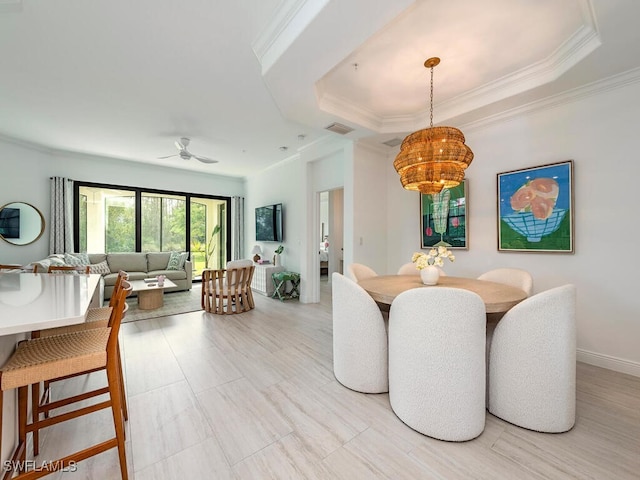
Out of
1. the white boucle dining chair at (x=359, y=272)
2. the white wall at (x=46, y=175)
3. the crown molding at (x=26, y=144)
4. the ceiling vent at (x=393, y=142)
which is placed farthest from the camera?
the white wall at (x=46, y=175)

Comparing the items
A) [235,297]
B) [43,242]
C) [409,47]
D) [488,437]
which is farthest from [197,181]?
[488,437]

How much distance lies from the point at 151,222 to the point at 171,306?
9.00 ft

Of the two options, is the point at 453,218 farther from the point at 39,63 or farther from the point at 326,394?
the point at 39,63

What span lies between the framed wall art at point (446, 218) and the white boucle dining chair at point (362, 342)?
1789mm

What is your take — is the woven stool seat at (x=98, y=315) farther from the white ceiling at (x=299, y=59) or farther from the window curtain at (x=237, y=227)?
the window curtain at (x=237, y=227)

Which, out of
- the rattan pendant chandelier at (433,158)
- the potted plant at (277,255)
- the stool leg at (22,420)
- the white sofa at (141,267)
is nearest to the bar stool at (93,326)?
the stool leg at (22,420)

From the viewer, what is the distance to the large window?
5.67 metres

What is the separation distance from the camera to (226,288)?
13.8ft

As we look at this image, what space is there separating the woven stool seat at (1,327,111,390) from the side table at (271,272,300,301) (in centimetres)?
361

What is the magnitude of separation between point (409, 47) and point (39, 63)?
347cm

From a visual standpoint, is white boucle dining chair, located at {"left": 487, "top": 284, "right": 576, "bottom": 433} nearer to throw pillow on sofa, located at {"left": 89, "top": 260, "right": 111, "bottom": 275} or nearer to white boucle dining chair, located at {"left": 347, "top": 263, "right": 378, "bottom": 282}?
white boucle dining chair, located at {"left": 347, "top": 263, "right": 378, "bottom": 282}

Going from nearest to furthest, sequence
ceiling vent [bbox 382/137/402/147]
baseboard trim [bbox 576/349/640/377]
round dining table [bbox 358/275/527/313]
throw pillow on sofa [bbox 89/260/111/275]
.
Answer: round dining table [bbox 358/275/527/313] < baseboard trim [bbox 576/349/640/377] < ceiling vent [bbox 382/137/402/147] < throw pillow on sofa [bbox 89/260/111/275]

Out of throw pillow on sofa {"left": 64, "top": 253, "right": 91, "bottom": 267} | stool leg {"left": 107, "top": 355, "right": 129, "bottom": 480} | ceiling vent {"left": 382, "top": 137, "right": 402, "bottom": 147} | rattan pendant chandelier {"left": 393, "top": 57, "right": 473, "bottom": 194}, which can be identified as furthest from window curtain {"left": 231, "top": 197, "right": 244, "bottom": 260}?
stool leg {"left": 107, "top": 355, "right": 129, "bottom": 480}

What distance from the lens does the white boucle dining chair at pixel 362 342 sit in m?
2.04
